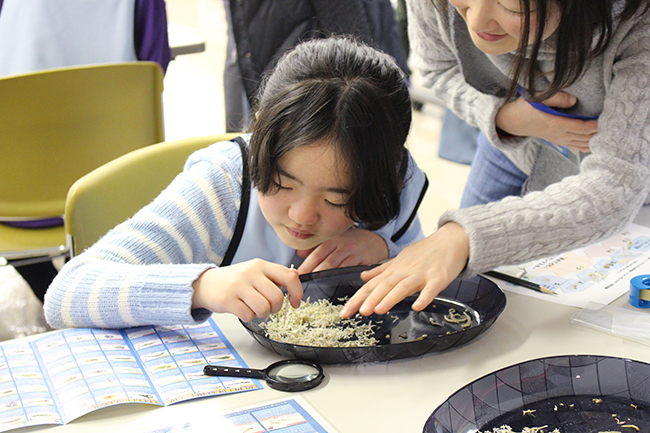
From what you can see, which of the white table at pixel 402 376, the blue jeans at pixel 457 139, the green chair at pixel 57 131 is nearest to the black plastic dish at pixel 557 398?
the white table at pixel 402 376

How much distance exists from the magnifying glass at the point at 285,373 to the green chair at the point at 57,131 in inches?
44.4

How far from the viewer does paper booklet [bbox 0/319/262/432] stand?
0.74 metres

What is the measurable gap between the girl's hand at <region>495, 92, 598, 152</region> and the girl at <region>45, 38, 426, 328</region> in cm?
22

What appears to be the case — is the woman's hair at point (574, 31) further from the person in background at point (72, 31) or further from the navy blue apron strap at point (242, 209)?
the person in background at point (72, 31)

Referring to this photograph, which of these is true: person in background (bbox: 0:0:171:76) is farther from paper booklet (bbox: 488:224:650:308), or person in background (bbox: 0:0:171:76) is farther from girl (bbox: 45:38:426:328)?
paper booklet (bbox: 488:224:650:308)

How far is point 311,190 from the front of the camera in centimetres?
101

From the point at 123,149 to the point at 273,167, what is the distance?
1.06 metres

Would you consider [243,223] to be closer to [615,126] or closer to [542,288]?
[542,288]

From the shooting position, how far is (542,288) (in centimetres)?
107

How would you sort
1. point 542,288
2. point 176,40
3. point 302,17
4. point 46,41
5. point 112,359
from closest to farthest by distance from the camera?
point 112,359
point 542,288
point 46,41
point 302,17
point 176,40

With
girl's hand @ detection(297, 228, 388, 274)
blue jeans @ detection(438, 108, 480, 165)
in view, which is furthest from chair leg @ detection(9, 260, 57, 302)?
blue jeans @ detection(438, 108, 480, 165)

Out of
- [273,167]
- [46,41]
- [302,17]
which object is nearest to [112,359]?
[273,167]

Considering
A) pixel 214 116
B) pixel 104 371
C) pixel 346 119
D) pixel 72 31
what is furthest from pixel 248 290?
pixel 214 116

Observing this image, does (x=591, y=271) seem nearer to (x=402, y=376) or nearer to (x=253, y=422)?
(x=402, y=376)
